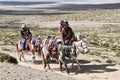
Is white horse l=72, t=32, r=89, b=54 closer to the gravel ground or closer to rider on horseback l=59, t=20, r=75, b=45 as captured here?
rider on horseback l=59, t=20, r=75, b=45

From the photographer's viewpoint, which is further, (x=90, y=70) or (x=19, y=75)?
(x=90, y=70)

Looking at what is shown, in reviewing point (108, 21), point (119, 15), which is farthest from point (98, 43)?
point (119, 15)

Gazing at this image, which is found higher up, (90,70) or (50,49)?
(50,49)

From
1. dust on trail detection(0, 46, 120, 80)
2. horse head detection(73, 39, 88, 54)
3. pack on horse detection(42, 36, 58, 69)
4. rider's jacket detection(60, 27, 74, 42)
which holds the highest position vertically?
rider's jacket detection(60, 27, 74, 42)

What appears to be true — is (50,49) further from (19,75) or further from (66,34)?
(19,75)

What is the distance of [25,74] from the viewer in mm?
15406

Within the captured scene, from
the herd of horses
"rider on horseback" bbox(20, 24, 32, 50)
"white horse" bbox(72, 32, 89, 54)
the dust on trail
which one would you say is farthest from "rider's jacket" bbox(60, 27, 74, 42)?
"rider on horseback" bbox(20, 24, 32, 50)

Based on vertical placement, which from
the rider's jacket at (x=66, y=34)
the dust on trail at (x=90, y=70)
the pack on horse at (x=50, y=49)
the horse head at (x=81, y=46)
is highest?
the rider's jacket at (x=66, y=34)

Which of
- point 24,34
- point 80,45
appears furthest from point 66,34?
point 24,34

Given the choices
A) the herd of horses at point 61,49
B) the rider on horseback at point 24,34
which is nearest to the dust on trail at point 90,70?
the herd of horses at point 61,49

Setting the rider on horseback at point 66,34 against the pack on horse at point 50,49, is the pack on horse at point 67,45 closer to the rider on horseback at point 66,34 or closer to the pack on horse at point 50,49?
the rider on horseback at point 66,34

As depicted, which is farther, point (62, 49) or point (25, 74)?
point (62, 49)

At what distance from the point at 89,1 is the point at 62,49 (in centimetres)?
10336

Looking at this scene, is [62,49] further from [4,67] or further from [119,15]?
[119,15]
